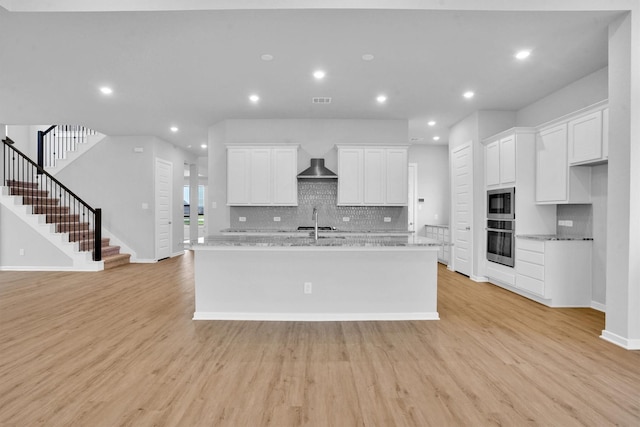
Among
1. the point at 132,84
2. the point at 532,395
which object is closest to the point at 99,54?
the point at 132,84

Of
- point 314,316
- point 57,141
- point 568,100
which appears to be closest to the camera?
point 314,316

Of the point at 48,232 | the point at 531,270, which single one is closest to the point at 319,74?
the point at 531,270

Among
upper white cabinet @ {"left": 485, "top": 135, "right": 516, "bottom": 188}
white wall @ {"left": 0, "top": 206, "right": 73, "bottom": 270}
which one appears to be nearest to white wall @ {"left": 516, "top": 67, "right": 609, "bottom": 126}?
upper white cabinet @ {"left": 485, "top": 135, "right": 516, "bottom": 188}

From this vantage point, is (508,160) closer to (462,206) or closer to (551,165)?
(551,165)

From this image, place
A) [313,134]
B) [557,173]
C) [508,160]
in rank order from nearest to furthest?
[557,173], [508,160], [313,134]

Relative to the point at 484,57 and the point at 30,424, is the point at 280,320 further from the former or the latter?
the point at 484,57

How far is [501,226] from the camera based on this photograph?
502 centimetres

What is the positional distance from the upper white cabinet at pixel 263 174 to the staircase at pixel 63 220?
3.47 meters

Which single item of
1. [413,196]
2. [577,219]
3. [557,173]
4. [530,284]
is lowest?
[530,284]

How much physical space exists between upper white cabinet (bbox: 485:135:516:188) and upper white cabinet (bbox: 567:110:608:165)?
2.58 feet

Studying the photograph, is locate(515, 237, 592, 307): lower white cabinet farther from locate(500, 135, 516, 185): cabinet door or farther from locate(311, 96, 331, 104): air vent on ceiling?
locate(311, 96, 331, 104): air vent on ceiling

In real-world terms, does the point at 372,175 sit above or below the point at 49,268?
above

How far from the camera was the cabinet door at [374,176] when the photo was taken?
19.2ft

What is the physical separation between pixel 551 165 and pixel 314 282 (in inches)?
142
